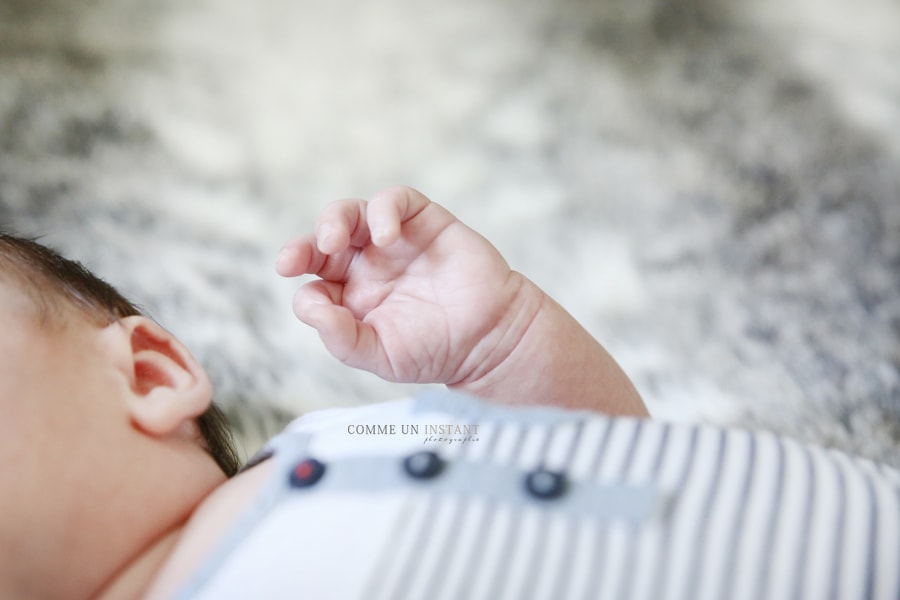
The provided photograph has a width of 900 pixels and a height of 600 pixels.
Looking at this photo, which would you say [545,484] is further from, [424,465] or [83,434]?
[83,434]

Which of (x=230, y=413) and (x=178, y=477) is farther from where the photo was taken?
(x=230, y=413)

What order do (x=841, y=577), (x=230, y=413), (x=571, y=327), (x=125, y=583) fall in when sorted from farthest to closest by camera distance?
(x=230, y=413) → (x=571, y=327) → (x=125, y=583) → (x=841, y=577)

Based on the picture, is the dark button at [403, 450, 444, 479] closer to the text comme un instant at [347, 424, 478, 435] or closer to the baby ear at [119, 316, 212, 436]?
the text comme un instant at [347, 424, 478, 435]

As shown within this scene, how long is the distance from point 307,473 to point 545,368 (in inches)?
7.7

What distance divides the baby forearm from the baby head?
0.20 m

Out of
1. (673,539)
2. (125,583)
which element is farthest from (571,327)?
(125,583)

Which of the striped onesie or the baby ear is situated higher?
the baby ear

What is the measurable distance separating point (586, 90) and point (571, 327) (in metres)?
0.25

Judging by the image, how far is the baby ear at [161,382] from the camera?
1.83ft

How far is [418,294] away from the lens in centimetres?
65

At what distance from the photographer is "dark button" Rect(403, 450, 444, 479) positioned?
1.67 feet

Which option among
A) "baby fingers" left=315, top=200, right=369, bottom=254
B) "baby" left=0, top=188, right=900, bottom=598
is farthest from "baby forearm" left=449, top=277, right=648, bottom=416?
"baby fingers" left=315, top=200, right=369, bottom=254

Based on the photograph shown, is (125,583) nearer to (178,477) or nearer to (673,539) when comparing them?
(178,477)

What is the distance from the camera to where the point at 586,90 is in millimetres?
806
